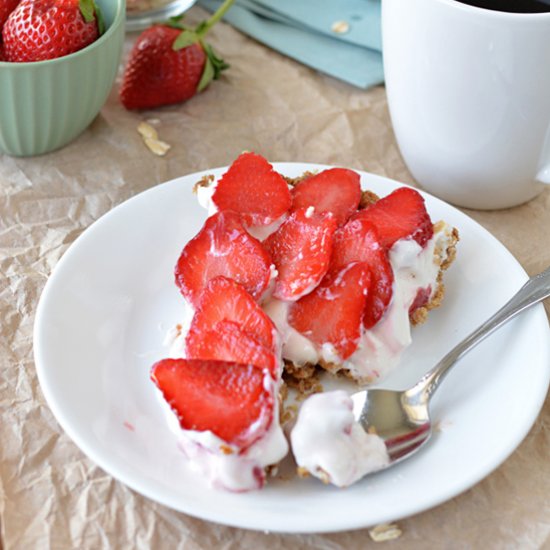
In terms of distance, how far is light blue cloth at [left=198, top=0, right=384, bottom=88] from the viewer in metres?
1.92

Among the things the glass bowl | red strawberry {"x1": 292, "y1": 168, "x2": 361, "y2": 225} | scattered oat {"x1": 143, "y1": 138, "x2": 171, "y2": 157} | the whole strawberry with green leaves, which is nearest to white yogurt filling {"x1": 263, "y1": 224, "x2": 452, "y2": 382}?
red strawberry {"x1": 292, "y1": 168, "x2": 361, "y2": 225}

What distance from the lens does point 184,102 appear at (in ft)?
6.10

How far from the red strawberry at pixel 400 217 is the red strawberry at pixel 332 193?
0.03 meters

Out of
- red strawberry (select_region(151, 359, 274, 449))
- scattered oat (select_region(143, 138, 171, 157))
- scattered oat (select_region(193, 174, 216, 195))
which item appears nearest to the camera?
red strawberry (select_region(151, 359, 274, 449))

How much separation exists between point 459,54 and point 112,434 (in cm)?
76

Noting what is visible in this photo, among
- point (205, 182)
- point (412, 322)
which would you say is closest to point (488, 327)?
point (412, 322)

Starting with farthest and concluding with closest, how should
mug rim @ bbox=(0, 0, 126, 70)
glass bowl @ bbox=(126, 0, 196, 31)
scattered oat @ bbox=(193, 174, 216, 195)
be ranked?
glass bowl @ bbox=(126, 0, 196, 31) < mug rim @ bbox=(0, 0, 126, 70) < scattered oat @ bbox=(193, 174, 216, 195)

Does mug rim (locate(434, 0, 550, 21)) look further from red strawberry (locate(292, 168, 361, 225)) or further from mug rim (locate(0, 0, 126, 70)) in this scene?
mug rim (locate(0, 0, 126, 70))

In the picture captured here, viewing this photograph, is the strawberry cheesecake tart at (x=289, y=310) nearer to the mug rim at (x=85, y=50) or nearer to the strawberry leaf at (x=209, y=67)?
the mug rim at (x=85, y=50)

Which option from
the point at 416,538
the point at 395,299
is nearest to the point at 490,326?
the point at 395,299

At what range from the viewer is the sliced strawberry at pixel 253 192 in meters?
1.29

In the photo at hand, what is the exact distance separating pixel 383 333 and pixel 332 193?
24 cm

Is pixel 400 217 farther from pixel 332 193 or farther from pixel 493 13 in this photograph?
pixel 493 13

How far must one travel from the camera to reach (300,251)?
1.23 meters
